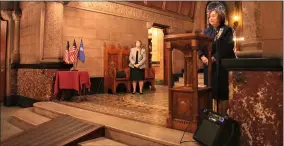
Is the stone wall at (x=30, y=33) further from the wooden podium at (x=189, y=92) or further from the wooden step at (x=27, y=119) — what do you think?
the wooden podium at (x=189, y=92)

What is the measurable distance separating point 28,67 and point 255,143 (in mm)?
6128

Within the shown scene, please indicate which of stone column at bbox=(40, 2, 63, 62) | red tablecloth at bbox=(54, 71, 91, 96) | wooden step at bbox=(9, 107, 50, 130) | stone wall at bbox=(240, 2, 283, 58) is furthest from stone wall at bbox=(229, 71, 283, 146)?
stone column at bbox=(40, 2, 63, 62)

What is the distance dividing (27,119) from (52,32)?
7.57ft

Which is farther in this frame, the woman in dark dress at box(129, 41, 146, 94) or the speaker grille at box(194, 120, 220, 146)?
the woman in dark dress at box(129, 41, 146, 94)

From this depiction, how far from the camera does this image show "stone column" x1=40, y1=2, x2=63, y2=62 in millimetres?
5836

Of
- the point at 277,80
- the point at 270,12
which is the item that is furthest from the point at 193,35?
the point at 277,80

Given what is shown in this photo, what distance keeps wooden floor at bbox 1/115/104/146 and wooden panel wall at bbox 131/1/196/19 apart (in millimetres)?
5314

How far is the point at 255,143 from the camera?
2.25 metres

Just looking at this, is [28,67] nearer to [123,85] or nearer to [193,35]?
[123,85]

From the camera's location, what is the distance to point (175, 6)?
9.45m

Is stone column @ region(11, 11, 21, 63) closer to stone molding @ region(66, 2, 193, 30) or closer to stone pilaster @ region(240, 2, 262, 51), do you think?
stone molding @ region(66, 2, 193, 30)

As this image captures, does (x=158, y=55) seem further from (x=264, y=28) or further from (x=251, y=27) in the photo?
(x=264, y=28)

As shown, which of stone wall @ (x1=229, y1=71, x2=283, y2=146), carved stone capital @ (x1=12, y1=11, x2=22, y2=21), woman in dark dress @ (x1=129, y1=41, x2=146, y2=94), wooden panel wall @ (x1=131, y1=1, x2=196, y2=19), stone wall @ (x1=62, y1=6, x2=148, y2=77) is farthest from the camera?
wooden panel wall @ (x1=131, y1=1, x2=196, y2=19)

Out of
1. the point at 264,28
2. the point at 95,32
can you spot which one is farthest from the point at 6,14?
the point at 264,28
